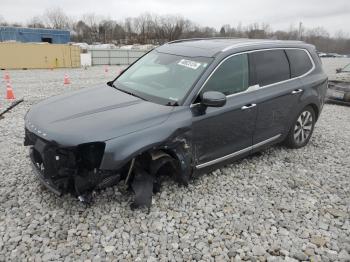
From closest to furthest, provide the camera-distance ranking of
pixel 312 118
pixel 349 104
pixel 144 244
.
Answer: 1. pixel 144 244
2. pixel 312 118
3. pixel 349 104

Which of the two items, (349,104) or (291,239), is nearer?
(291,239)

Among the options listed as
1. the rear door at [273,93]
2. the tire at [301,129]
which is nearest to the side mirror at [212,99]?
the rear door at [273,93]

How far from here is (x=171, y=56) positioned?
433 cm

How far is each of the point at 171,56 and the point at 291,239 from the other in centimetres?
281

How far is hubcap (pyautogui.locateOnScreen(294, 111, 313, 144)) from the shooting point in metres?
5.23

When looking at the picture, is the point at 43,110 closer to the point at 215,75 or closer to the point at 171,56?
the point at 171,56

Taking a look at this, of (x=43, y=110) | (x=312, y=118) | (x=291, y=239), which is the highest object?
(x=43, y=110)

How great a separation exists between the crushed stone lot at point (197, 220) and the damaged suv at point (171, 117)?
299 mm

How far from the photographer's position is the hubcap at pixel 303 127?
5234 millimetres

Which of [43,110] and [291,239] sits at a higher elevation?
[43,110]

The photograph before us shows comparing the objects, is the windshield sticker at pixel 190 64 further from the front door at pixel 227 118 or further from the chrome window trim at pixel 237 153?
the chrome window trim at pixel 237 153

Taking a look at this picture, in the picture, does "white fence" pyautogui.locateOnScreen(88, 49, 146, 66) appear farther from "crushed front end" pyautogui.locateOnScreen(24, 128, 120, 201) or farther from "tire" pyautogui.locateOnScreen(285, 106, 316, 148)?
"crushed front end" pyautogui.locateOnScreen(24, 128, 120, 201)

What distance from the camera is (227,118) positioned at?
3.90 meters

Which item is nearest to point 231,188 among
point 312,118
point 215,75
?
point 215,75
